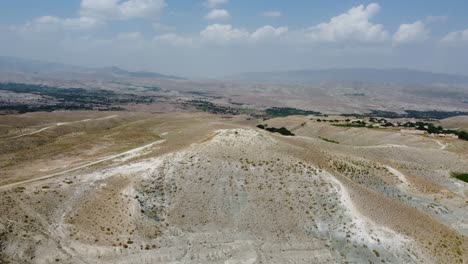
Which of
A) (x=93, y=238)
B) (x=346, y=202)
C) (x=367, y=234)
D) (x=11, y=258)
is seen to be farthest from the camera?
(x=346, y=202)

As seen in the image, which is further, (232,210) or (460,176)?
(460,176)

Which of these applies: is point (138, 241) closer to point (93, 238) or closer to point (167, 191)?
point (93, 238)

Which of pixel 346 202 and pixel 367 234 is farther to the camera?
pixel 346 202

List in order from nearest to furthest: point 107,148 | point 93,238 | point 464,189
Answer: point 93,238
point 464,189
point 107,148

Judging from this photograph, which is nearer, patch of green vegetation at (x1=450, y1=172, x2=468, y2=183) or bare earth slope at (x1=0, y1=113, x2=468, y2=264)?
bare earth slope at (x1=0, y1=113, x2=468, y2=264)

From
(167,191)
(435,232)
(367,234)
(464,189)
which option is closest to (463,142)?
(464,189)

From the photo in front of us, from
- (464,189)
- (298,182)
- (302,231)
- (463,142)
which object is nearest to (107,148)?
(298,182)

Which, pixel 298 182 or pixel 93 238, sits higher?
pixel 298 182

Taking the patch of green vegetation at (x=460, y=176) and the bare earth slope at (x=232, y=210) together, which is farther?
the patch of green vegetation at (x=460, y=176)
